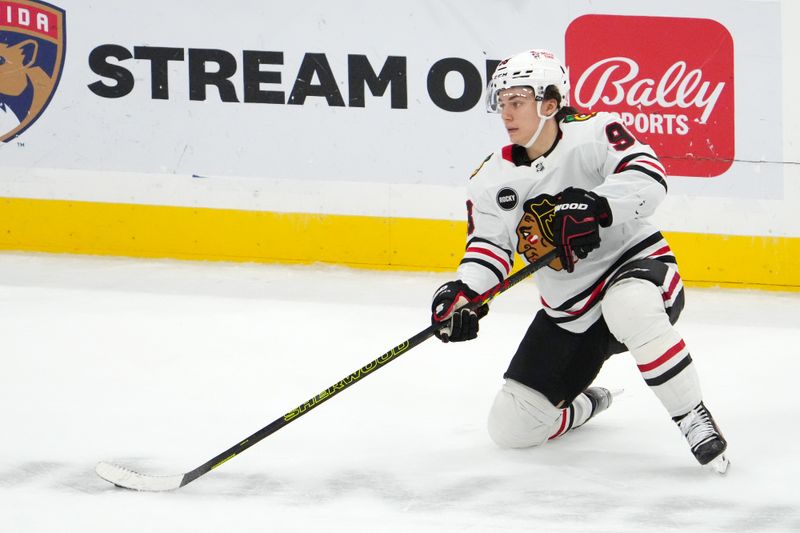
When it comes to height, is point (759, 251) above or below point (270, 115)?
below

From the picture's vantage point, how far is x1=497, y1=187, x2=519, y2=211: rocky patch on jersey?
9.12 feet

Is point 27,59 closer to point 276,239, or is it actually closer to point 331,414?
point 276,239

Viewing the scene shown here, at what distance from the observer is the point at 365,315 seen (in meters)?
4.04

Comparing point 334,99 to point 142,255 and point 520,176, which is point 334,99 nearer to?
point 142,255

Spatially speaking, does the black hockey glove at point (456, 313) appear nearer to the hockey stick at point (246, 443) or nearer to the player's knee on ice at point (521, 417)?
the hockey stick at point (246, 443)

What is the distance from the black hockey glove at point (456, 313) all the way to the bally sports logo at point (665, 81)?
1.77 m

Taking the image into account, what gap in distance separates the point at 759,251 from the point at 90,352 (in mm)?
2196

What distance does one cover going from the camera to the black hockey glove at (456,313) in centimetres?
262

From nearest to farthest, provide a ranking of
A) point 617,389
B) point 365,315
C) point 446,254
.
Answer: point 617,389
point 365,315
point 446,254

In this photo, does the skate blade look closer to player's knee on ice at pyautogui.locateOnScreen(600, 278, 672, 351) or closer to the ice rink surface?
the ice rink surface

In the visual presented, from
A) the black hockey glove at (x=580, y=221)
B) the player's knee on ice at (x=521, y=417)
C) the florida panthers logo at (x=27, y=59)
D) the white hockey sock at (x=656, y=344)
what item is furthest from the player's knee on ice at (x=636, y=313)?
the florida panthers logo at (x=27, y=59)

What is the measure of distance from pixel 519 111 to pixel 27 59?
8.64 ft

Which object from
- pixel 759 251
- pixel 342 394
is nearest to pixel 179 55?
pixel 342 394

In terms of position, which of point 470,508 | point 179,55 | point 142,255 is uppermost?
point 179,55
